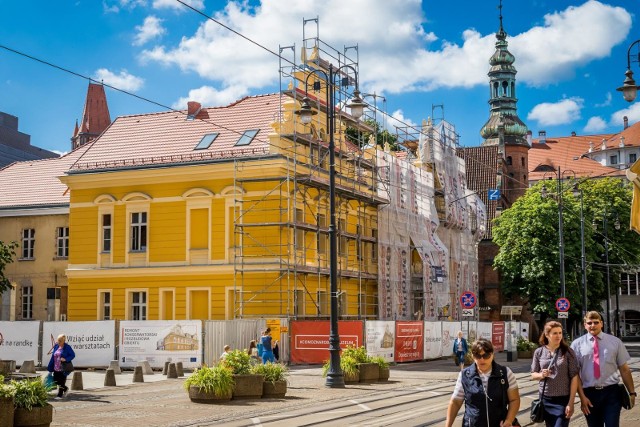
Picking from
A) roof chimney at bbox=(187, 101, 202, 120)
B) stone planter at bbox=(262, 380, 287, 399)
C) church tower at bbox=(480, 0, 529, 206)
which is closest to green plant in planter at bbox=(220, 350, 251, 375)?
stone planter at bbox=(262, 380, 287, 399)

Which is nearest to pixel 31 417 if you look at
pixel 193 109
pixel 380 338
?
pixel 380 338

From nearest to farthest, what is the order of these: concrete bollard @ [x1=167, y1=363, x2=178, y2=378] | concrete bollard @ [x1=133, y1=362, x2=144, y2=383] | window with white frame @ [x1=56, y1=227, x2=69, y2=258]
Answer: concrete bollard @ [x1=133, y1=362, x2=144, y2=383], concrete bollard @ [x1=167, y1=363, x2=178, y2=378], window with white frame @ [x1=56, y1=227, x2=69, y2=258]

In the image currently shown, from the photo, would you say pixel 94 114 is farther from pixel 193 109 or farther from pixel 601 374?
pixel 601 374

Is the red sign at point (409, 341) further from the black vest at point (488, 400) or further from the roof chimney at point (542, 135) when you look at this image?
the roof chimney at point (542, 135)

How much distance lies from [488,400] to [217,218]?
3240 cm

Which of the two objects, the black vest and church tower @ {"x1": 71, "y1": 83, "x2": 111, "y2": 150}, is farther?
church tower @ {"x1": 71, "y1": 83, "x2": 111, "y2": 150}

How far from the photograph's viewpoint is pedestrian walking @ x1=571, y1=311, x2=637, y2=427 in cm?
1027

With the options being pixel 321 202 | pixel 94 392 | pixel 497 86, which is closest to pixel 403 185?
pixel 321 202

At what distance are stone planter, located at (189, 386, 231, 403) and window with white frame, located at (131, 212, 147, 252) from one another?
71.4ft

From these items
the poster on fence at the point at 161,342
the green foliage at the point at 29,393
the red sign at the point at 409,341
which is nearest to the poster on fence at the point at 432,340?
the red sign at the point at 409,341

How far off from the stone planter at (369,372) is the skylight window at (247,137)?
16361mm

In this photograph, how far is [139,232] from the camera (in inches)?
1647

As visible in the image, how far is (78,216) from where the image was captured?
141 feet

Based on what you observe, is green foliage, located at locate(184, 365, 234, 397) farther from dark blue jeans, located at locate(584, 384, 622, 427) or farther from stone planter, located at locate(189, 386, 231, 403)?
dark blue jeans, located at locate(584, 384, 622, 427)
